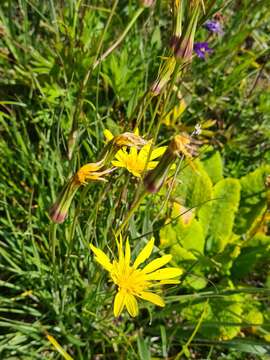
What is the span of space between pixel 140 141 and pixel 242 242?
2.54 ft

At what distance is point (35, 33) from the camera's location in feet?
5.21

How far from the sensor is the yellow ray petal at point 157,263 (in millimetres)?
818

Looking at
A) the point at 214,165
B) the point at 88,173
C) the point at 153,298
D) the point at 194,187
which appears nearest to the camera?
the point at 88,173

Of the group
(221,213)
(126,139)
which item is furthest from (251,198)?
(126,139)

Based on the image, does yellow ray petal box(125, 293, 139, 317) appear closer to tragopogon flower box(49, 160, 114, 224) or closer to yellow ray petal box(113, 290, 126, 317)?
yellow ray petal box(113, 290, 126, 317)

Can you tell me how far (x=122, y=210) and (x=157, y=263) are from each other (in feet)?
0.38

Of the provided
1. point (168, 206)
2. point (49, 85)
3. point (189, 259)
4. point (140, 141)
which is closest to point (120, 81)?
point (49, 85)

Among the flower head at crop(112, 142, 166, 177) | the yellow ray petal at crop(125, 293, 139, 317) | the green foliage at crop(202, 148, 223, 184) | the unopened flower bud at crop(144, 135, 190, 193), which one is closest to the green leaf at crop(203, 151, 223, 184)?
the green foliage at crop(202, 148, 223, 184)

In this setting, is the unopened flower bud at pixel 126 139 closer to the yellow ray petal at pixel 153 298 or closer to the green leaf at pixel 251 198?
the yellow ray petal at pixel 153 298

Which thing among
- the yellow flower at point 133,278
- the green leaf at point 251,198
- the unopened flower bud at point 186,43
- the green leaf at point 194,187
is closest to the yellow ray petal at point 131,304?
the yellow flower at point 133,278

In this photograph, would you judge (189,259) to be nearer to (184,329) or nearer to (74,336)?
(184,329)

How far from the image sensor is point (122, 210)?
880 millimetres

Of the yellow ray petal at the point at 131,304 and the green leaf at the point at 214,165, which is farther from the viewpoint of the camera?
the green leaf at the point at 214,165

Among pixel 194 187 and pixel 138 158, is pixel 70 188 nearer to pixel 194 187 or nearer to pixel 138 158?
pixel 138 158
